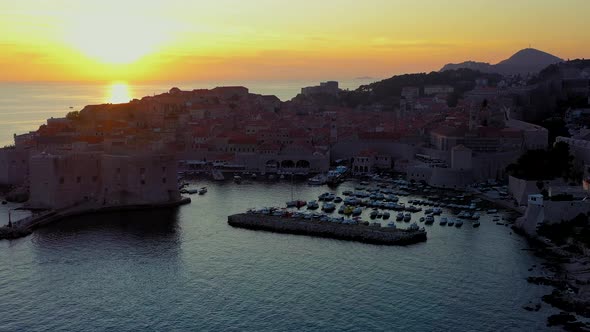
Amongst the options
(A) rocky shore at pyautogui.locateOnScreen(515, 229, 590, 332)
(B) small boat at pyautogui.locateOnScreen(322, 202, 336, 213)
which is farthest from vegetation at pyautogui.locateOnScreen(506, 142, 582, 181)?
(B) small boat at pyautogui.locateOnScreen(322, 202, 336, 213)

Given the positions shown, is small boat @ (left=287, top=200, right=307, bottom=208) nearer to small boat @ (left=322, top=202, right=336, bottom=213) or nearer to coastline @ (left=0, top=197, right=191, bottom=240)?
small boat @ (left=322, top=202, right=336, bottom=213)

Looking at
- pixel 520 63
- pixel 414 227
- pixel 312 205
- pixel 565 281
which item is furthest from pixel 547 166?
pixel 520 63

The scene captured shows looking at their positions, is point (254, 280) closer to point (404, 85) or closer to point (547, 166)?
point (547, 166)

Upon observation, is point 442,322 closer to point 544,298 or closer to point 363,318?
point 363,318

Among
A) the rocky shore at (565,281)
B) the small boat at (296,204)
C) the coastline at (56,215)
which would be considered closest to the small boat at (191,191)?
the coastline at (56,215)

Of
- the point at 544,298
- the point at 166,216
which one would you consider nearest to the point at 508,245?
the point at 544,298

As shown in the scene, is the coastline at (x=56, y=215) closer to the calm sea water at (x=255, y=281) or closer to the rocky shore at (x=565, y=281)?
the calm sea water at (x=255, y=281)
